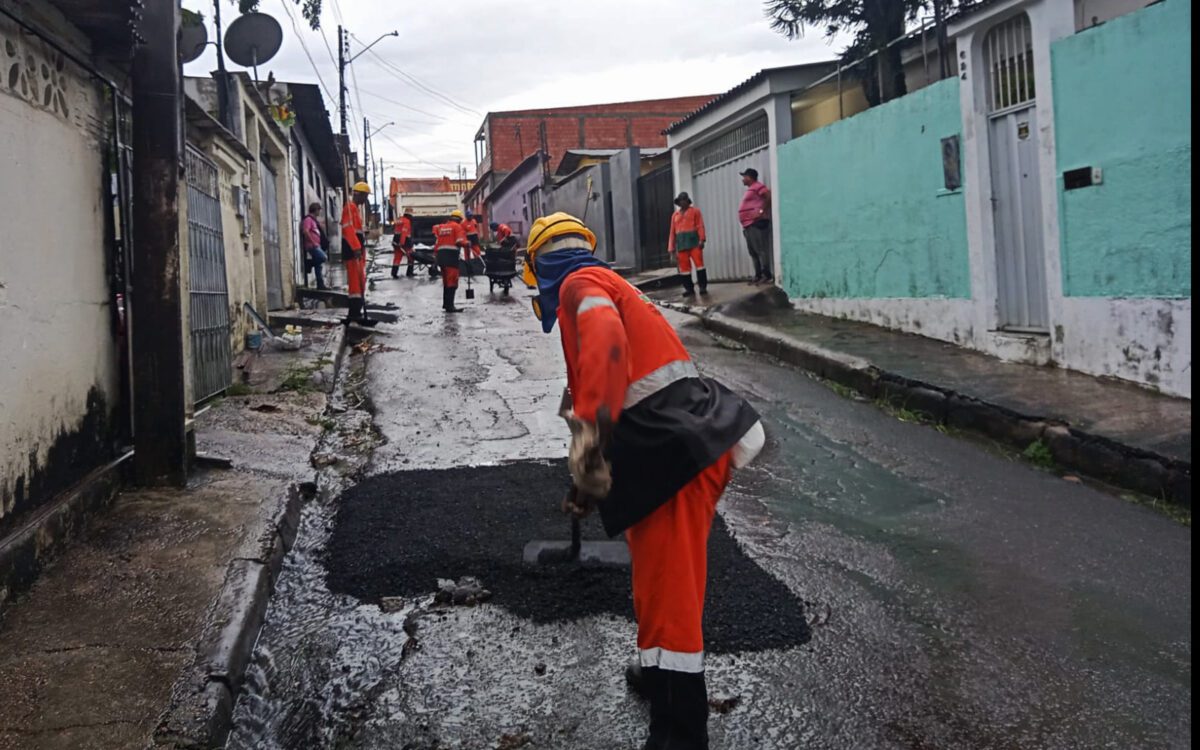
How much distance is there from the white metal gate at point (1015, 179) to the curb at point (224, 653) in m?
6.73

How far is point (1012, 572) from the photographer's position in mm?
4449

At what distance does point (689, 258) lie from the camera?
15.4 m

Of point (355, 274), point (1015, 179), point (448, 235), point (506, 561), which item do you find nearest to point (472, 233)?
point (448, 235)

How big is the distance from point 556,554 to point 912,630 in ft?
5.03

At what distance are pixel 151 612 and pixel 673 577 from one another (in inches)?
85.0

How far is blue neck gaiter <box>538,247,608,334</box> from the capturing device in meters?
3.39

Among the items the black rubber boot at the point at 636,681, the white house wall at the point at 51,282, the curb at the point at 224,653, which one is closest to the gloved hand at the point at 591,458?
the black rubber boot at the point at 636,681

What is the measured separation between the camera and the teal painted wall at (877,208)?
9.88 m

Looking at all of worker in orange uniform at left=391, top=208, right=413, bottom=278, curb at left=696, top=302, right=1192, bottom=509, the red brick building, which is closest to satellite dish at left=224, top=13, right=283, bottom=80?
curb at left=696, top=302, right=1192, bottom=509

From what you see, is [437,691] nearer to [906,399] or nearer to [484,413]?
[484,413]

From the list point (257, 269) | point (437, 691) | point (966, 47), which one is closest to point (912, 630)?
point (437, 691)

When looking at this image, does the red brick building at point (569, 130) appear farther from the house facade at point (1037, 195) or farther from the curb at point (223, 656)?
the curb at point (223, 656)

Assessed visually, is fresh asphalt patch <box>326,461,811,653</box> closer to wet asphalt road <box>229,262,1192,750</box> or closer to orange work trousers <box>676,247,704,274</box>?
wet asphalt road <box>229,262,1192,750</box>

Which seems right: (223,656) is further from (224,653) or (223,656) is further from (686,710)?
(686,710)
